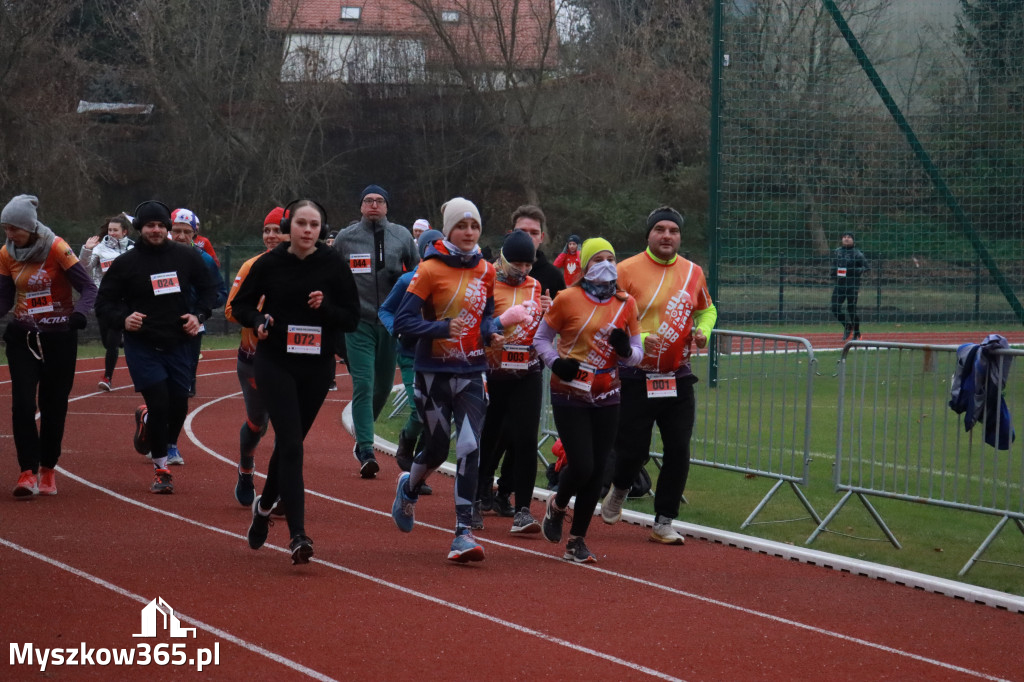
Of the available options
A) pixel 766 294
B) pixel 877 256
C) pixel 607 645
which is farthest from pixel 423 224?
pixel 607 645

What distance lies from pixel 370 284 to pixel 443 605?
456 centimetres

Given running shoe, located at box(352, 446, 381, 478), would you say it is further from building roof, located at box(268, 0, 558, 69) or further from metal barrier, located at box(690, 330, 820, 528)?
building roof, located at box(268, 0, 558, 69)

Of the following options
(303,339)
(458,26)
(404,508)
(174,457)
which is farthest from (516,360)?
(458,26)

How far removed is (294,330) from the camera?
6.96 meters

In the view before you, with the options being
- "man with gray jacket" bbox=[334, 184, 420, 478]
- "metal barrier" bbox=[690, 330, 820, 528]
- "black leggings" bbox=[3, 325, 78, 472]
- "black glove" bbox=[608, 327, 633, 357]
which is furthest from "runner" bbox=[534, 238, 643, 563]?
"black leggings" bbox=[3, 325, 78, 472]

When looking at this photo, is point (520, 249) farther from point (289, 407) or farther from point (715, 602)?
point (715, 602)

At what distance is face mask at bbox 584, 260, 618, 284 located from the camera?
293 inches

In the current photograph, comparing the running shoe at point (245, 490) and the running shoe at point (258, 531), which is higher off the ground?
the running shoe at point (258, 531)

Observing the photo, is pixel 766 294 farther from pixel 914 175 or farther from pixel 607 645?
pixel 607 645

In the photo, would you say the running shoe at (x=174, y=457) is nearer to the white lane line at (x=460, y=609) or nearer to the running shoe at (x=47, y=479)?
the running shoe at (x=47, y=479)

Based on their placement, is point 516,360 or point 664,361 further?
point 516,360

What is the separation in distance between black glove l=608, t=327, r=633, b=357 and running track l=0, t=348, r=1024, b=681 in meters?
1.28

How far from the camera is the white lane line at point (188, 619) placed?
17.4 feet

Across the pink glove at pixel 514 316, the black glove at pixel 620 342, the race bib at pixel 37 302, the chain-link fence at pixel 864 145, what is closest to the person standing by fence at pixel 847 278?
the chain-link fence at pixel 864 145
